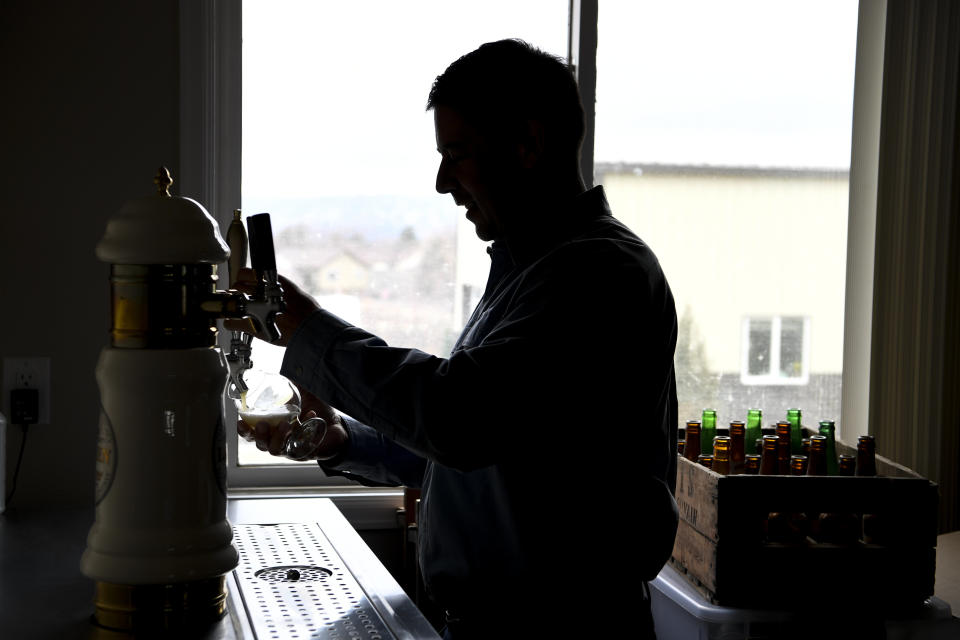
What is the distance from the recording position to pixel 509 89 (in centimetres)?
139

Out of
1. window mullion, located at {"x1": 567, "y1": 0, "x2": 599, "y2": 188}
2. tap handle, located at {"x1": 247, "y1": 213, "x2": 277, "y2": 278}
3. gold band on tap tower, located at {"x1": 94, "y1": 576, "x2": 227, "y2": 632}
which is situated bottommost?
gold band on tap tower, located at {"x1": 94, "y1": 576, "x2": 227, "y2": 632}

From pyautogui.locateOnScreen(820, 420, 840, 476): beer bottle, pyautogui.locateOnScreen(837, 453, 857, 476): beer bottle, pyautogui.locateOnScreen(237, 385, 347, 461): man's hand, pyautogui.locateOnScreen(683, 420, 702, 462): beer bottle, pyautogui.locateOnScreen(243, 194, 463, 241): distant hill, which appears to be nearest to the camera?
pyautogui.locateOnScreen(237, 385, 347, 461): man's hand

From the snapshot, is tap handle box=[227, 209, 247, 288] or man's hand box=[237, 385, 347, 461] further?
man's hand box=[237, 385, 347, 461]

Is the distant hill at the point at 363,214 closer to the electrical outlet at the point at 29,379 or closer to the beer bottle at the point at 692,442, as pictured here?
the electrical outlet at the point at 29,379

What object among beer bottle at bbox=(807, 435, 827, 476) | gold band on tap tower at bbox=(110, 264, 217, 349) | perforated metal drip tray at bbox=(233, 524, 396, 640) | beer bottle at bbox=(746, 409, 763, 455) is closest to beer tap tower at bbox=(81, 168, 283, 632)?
gold band on tap tower at bbox=(110, 264, 217, 349)

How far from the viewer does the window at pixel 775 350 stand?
8.80 ft

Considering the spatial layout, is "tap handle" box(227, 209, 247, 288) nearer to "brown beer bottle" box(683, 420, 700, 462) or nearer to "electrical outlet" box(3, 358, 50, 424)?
"electrical outlet" box(3, 358, 50, 424)

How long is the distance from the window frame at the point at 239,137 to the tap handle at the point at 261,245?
4.01ft

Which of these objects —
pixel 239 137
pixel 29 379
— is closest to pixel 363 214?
pixel 239 137

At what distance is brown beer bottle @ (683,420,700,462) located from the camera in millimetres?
2180

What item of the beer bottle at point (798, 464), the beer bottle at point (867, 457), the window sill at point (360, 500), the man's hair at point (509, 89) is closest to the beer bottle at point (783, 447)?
the beer bottle at point (798, 464)

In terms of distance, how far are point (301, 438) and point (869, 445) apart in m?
1.31

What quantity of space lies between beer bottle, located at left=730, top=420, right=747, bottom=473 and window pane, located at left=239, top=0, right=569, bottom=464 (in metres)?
0.72

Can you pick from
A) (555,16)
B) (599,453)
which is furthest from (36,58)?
(599,453)
